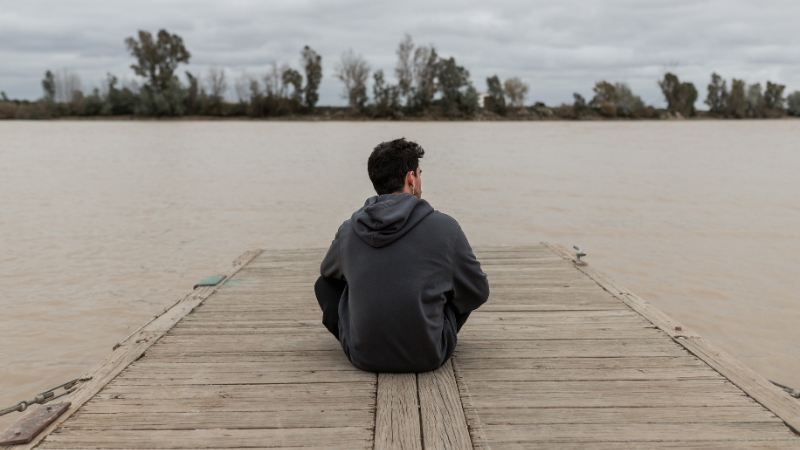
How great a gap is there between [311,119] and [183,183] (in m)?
53.0

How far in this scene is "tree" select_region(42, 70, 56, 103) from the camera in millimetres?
69750

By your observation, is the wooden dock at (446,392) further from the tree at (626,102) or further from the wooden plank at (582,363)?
the tree at (626,102)

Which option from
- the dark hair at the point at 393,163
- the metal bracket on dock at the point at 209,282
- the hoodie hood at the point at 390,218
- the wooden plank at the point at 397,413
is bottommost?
the metal bracket on dock at the point at 209,282

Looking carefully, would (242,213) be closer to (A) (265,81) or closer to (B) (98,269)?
(B) (98,269)

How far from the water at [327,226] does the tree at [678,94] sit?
51318 millimetres

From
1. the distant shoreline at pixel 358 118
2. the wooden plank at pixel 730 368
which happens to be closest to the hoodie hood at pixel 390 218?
the wooden plank at pixel 730 368

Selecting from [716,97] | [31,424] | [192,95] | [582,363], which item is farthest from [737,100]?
[31,424]

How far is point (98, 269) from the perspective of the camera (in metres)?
9.10

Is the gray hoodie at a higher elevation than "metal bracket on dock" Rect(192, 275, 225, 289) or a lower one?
higher

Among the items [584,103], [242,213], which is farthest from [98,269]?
[584,103]

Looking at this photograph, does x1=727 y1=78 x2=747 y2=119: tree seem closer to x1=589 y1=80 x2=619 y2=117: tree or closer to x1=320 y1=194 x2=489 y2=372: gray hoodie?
x1=589 y1=80 x2=619 y2=117: tree

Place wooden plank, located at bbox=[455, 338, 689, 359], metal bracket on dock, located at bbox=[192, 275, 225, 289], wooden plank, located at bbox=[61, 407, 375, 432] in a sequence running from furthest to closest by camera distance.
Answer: metal bracket on dock, located at bbox=[192, 275, 225, 289], wooden plank, located at bbox=[455, 338, 689, 359], wooden plank, located at bbox=[61, 407, 375, 432]

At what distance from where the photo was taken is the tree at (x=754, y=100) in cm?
7775

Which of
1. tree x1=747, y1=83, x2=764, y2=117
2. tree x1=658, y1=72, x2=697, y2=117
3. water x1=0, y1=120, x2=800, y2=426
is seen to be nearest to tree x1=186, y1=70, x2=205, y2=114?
water x1=0, y1=120, x2=800, y2=426
